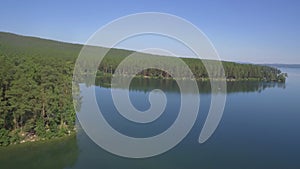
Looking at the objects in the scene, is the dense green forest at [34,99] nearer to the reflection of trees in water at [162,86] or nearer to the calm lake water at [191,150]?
the calm lake water at [191,150]

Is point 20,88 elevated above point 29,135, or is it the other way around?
point 20,88

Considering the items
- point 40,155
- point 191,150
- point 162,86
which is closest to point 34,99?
point 40,155

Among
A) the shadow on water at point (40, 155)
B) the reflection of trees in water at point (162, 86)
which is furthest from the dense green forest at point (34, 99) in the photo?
the reflection of trees in water at point (162, 86)

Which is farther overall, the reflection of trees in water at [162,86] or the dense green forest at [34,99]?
the reflection of trees in water at [162,86]

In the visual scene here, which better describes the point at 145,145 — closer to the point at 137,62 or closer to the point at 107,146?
the point at 107,146

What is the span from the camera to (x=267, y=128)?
22.2 m

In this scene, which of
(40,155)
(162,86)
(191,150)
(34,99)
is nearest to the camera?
(40,155)

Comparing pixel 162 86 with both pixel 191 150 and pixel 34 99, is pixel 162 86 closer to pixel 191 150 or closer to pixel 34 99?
pixel 191 150

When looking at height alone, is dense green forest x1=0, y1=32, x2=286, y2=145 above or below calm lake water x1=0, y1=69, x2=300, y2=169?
above

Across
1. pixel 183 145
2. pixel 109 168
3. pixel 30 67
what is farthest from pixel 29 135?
pixel 183 145

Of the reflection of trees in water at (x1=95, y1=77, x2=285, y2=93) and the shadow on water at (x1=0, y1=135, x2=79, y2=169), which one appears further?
the reflection of trees in water at (x1=95, y1=77, x2=285, y2=93)

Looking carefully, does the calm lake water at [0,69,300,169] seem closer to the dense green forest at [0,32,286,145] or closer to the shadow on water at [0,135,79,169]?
the shadow on water at [0,135,79,169]

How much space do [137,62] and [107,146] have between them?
Answer: 40615 millimetres

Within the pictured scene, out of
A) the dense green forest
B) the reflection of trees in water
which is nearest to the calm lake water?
the dense green forest
